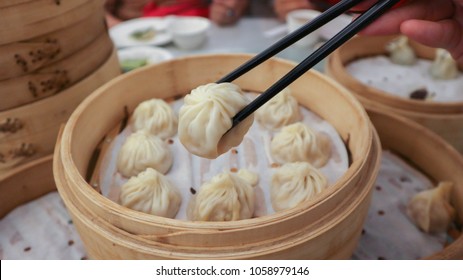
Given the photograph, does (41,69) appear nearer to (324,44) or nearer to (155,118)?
(155,118)

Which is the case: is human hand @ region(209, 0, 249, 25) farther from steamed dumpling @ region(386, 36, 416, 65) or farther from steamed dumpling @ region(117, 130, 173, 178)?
steamed dumpling @ region(117, 130, 173, 178)

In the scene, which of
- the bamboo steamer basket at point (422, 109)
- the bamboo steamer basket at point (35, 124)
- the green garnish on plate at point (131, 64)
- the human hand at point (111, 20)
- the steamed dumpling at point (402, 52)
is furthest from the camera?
the human hand at point (111, 20)

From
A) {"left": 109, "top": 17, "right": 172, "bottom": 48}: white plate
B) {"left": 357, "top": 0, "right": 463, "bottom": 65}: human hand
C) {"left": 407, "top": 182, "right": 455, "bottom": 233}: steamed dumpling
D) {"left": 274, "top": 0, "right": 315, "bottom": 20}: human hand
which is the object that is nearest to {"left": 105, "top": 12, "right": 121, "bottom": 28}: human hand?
{"left": 109, "top": 17, "right": 172, "bottom": 48}: white plate

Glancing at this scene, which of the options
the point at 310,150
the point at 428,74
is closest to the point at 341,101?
the point at 310,150

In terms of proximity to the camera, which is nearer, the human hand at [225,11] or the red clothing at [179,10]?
the human hand at [225,11]

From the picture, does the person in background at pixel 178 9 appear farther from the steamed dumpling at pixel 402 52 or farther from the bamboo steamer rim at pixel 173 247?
the bamboo steamer rim at pixel 173 247

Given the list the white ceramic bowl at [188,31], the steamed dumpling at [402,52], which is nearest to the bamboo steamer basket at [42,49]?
the white ceramic bowl at [188,31]

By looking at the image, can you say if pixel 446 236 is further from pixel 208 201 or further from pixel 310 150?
pixel 208 201

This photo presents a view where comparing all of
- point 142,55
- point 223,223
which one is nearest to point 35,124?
point 223,223
